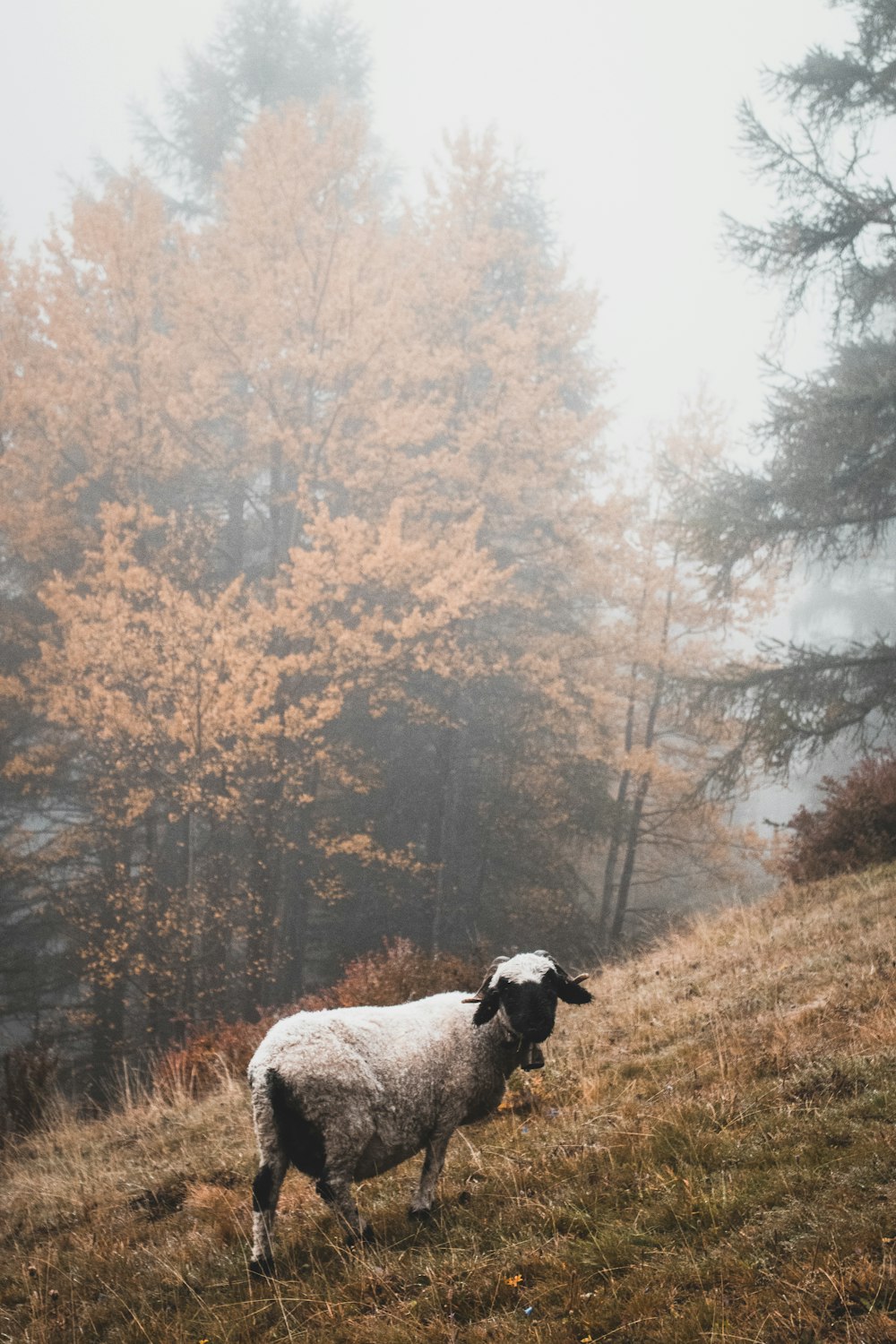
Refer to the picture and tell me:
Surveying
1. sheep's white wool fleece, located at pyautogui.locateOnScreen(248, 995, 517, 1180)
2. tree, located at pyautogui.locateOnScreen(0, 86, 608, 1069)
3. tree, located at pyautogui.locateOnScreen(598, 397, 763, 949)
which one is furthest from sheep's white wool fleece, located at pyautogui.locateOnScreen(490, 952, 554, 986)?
tree, located at pyautogui.locateOnScreen(598, 397, 763, 949)

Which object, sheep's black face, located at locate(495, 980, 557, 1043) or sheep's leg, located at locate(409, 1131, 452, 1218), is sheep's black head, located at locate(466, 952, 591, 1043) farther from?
sheep's leg, located at locate(409, 1131, 452, 1218)

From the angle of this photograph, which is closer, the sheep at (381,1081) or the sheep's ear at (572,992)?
the sheep at (381,1081)

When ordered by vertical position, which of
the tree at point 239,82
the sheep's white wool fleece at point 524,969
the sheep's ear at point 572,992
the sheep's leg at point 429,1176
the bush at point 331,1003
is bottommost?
the bush at point 331,1003

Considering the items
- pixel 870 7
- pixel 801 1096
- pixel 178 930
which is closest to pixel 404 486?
pixel 178 930

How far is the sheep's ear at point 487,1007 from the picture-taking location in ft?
11.4

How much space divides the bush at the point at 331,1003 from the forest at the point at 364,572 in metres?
1.51

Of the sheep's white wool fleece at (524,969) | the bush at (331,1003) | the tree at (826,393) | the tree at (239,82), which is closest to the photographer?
the sheep's white wool fleece at (524,969)

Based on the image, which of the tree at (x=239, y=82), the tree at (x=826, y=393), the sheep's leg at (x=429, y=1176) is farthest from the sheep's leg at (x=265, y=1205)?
the tree at (x=239, y=82)

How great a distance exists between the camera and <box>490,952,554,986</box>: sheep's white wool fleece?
11.4 feet

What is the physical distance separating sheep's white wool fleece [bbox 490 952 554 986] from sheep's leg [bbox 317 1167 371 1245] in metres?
0.99

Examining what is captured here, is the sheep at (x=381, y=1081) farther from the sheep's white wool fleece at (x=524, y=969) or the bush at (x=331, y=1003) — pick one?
the bush at (x=331, y=1003)

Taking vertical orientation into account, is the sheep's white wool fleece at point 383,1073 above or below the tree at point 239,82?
below

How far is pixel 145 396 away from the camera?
13.9 metres

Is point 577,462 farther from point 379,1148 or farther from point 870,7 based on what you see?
point 379,1148
